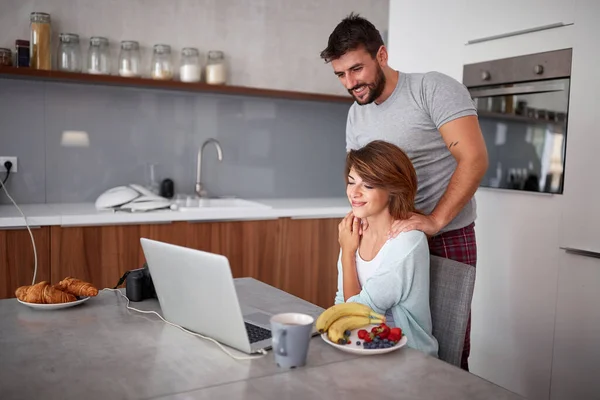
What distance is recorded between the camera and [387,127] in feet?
6.76

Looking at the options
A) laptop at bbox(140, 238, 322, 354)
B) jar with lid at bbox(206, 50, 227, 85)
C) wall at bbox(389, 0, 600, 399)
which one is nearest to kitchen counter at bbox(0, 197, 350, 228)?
jar with lid at bbox(206, 50, 227, 85)

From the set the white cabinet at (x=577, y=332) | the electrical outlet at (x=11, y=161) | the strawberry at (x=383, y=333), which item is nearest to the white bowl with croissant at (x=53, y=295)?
the strawberry at (x=383, y=333)

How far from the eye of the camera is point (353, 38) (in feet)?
6.27

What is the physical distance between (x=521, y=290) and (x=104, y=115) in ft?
7.79

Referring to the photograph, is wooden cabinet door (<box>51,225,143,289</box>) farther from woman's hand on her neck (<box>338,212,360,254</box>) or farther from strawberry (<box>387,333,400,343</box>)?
strawberry (<box>387,333,400,343</box>)

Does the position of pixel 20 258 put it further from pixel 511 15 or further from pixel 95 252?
pixel 511 15

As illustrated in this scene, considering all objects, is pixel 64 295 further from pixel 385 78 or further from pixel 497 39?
pixel 497 39

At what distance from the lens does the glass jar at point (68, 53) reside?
317 centimetres

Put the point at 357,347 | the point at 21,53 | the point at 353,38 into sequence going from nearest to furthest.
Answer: the point at 357,347, the point at 353,38, the point at 21,53

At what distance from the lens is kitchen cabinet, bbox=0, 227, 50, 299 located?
2791mm

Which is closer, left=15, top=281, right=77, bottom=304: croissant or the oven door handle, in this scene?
left=15, top=281, right=77, bottom=304: croissant

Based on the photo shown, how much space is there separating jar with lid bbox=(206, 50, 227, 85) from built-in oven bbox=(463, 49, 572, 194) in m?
1.36

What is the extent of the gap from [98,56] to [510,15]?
2049mm

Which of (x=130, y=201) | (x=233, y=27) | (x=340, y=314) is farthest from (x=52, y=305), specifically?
(x=233, y=27)
